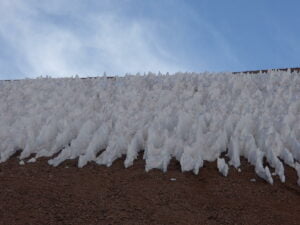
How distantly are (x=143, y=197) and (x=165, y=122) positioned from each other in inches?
91.6

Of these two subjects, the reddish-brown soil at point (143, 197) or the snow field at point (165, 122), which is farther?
the snow field at point (165, 122)

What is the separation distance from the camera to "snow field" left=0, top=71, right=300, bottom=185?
21.3 ft

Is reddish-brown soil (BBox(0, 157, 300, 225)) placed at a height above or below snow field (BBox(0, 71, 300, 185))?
below

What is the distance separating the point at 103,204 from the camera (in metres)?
5.32

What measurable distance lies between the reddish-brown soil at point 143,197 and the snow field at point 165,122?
8.7 inches

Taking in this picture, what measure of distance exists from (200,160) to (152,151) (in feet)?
2.50

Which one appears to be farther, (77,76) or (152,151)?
(77,76)

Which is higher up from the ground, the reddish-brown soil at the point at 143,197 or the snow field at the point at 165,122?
the snow field at the point at 165,122

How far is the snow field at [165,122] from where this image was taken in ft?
21.3

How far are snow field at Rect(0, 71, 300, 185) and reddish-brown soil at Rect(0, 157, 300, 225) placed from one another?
0.22 m

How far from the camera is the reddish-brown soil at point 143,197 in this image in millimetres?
5012

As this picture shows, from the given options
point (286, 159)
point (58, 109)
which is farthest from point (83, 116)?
point (286, 159)

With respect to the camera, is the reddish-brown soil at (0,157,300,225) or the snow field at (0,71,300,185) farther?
the snow field at (0,71,300,185)

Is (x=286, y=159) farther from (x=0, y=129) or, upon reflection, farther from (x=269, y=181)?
(x=0, y=129)
